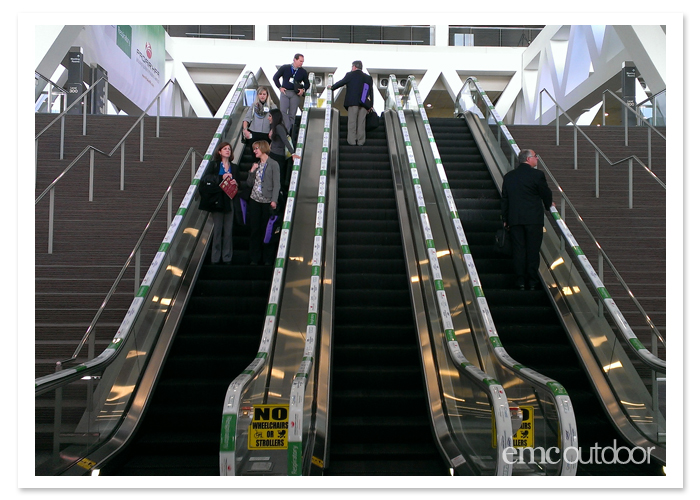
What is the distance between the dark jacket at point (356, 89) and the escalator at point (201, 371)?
4629 mm

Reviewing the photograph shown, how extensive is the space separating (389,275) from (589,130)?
6.63 meters

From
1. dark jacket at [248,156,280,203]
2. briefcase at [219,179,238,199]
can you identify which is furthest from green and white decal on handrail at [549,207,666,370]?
briefcase at [219,179,238,199]

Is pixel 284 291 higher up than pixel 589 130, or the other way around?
pixel 589 130

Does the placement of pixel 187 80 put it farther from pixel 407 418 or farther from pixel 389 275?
pixel 407 418

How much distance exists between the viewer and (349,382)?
17.9 feet

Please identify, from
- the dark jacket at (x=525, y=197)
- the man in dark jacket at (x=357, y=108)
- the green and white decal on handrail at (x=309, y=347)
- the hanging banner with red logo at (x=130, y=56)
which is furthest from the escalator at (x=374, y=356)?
the hanging banner with red logo at (x=130, y=56)

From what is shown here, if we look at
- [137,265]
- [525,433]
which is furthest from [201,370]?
[525,433]

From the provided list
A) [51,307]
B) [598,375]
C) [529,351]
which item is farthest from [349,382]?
[51,307]

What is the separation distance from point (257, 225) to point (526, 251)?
9.98 feet

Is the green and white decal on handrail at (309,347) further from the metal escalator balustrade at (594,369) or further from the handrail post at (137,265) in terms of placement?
the metal escalator balustrade at (594,369)

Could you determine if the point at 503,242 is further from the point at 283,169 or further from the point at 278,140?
the point at 278,140

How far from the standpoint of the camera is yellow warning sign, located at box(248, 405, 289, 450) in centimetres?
385

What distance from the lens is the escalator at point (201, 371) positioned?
459cm

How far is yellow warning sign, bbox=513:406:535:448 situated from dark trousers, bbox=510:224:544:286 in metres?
3.03
